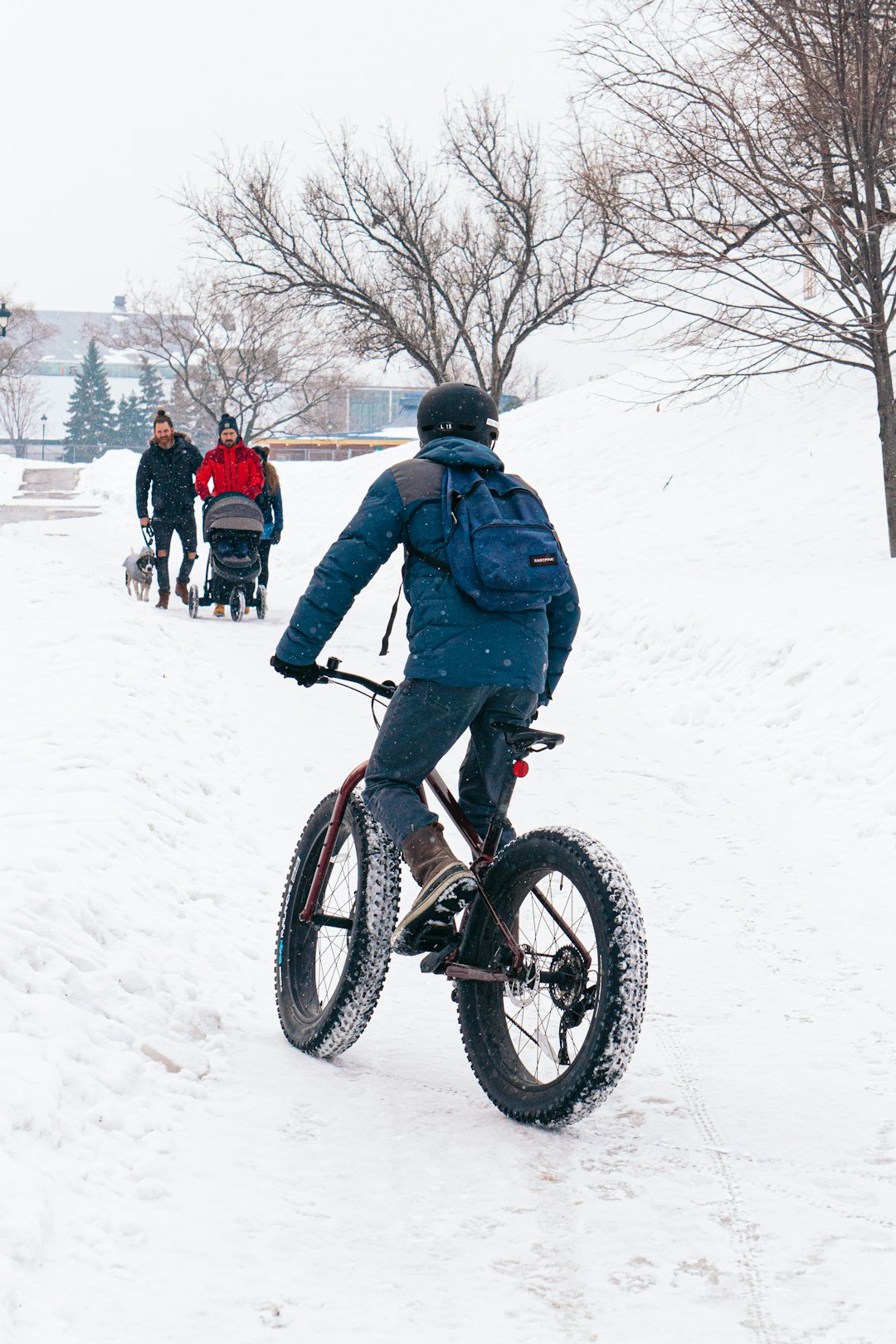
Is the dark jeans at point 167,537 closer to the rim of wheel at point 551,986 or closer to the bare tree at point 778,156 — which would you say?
the bare tree at point 778,156

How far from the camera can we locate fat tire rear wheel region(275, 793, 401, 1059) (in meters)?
3.69

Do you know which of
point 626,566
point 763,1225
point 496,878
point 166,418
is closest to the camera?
point 763,1225

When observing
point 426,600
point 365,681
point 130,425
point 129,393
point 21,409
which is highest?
point 129,393

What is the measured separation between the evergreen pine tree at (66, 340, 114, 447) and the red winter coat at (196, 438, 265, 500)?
9847 cm

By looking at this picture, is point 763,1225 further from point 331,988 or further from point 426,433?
point 426,433

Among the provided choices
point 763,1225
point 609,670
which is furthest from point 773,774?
point 763,1225

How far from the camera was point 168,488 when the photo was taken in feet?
44.3

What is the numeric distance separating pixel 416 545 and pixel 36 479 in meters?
56.1

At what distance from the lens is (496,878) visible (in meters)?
3.44

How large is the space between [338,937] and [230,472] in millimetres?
9520

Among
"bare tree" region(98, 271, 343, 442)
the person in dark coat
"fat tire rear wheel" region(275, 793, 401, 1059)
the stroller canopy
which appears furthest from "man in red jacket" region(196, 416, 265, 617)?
"bare tree" region(98, 271, 343, 442)

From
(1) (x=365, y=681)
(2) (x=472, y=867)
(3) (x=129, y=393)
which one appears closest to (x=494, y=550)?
(1) (x=365, y=681)

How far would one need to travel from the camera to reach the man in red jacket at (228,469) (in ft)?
42.0

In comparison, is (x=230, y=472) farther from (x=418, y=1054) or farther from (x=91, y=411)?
(x=91, y=411)
